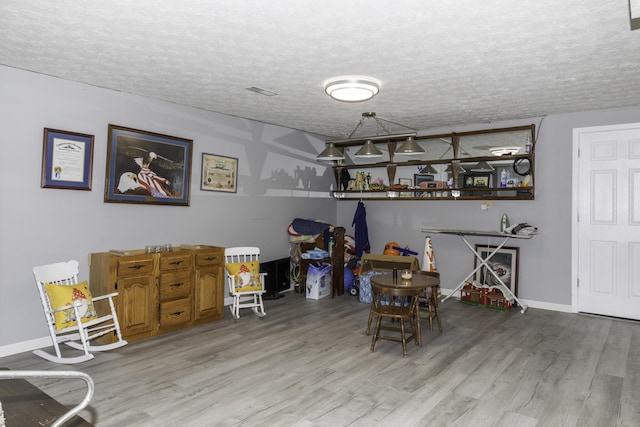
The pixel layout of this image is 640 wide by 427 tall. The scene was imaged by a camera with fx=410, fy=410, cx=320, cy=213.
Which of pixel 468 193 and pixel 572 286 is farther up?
pixel 468 193

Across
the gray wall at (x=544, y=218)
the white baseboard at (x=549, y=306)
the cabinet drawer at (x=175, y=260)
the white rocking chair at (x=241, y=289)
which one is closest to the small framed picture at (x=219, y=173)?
the white rocking chair at (x=241, y=289)

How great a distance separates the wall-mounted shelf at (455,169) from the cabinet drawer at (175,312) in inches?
128

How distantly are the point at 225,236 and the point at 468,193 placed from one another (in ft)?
11.7

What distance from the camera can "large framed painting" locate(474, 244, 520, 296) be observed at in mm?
5664

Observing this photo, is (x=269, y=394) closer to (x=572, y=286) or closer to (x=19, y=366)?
(x=19, y=366)

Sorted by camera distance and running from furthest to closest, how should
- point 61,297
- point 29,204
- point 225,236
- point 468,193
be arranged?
point 468,193
point 225,236
point 29,204
point 61,297

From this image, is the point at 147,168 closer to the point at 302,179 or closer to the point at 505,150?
the point at 302,179

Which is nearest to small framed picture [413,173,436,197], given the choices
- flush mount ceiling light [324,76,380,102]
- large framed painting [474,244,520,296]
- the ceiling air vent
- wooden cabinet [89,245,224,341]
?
large framed painting [474,244,520,296]

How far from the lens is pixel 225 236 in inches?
219

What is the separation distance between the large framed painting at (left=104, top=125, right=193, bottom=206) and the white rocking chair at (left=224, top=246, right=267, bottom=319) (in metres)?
0.91

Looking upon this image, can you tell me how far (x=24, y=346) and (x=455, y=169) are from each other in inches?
221

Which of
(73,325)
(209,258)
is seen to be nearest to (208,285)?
(209,258)

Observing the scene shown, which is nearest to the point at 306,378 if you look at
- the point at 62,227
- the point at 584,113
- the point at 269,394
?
the point at 269,394

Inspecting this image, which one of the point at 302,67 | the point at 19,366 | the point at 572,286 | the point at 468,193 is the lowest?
the point at 19,366
